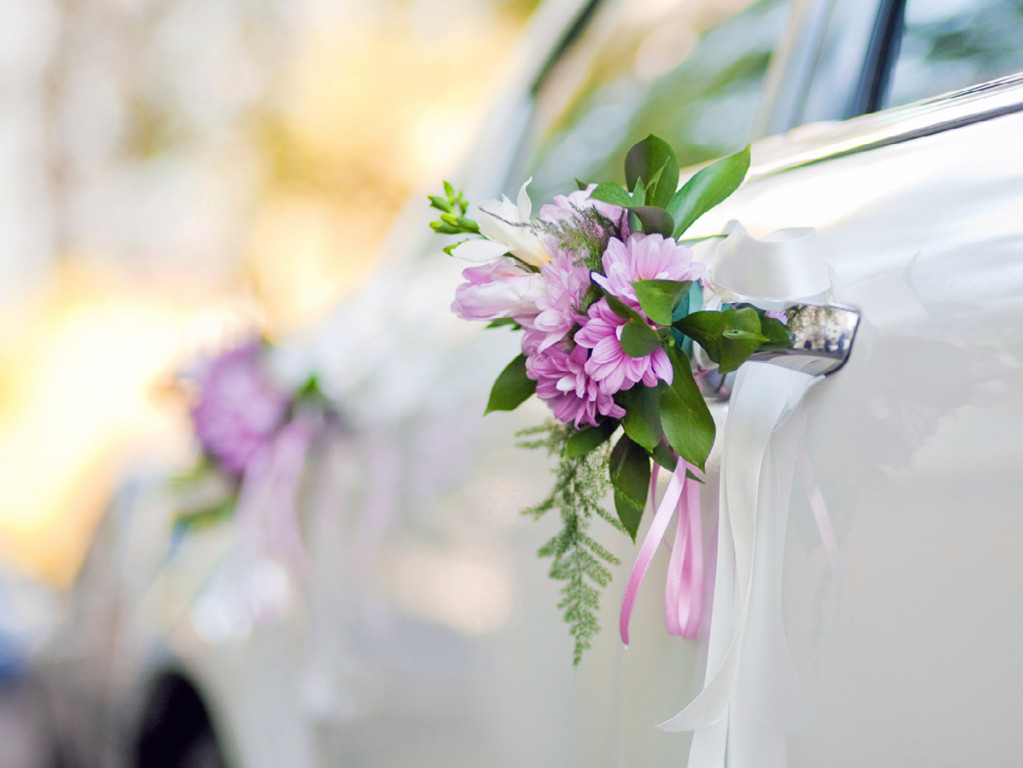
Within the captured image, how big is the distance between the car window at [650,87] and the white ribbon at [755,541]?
0.57m

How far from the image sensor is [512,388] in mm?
783

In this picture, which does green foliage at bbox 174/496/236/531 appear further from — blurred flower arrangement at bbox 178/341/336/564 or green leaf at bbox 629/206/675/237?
green leaf at bbox 629/206/675/237

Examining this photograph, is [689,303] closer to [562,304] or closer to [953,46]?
[562,304]

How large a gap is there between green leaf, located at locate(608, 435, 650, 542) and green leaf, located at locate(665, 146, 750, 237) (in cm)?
18

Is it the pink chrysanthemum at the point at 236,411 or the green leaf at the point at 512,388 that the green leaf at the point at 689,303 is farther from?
the pink chrysanthemum at the point at 236,411

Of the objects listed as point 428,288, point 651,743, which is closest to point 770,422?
point 651,743

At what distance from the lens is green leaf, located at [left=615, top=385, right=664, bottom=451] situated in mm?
683

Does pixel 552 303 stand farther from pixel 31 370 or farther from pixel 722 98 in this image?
pixel 31 370

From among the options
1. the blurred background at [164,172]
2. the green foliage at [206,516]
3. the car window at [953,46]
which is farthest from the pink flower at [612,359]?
the blurred background at [164,172]

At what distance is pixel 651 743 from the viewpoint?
792 mm

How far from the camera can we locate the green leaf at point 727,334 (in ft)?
2.06

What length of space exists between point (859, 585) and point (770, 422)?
0.13 meters

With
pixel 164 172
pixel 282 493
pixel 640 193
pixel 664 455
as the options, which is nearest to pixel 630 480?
pixel 664 455

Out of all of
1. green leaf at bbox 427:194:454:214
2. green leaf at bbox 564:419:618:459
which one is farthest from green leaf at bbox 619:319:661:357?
green leaf at bbox 427:194:454:214
